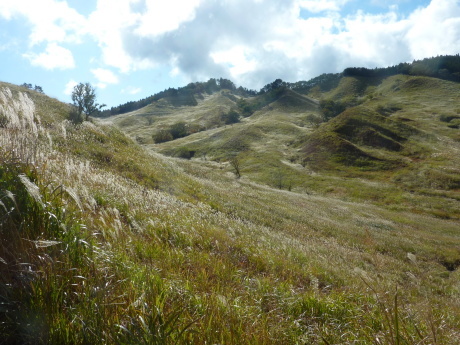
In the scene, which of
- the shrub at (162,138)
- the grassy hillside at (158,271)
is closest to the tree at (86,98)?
the grassy hillside at (158,271)

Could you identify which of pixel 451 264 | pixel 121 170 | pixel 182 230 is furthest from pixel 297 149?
pixel 182 230

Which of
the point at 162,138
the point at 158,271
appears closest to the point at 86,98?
the point at 158,271

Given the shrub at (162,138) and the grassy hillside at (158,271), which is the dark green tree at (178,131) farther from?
the grassy hillside at (158,271)

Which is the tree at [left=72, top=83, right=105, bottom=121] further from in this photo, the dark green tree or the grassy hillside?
the dark green tree

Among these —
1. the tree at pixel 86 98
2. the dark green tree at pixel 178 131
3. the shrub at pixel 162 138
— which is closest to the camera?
the tree at pixel 86 98

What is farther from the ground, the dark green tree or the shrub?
the dark green tree

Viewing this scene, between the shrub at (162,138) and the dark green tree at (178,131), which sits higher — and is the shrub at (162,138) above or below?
below

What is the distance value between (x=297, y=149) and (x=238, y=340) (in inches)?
4090

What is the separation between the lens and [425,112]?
139875 mm

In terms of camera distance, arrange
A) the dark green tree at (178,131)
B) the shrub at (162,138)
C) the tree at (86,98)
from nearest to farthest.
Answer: the tree at (86,98) → the shrub at (162,138) → the dark green tree at (178,131)

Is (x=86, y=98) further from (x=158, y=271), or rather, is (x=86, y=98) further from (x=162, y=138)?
(x=162, y=138)

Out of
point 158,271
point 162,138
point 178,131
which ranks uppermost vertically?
point 178,131

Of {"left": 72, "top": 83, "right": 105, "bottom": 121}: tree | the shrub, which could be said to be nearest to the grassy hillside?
{"left": 72, "top": 83, "right": 105, "bottom": 121}: tree

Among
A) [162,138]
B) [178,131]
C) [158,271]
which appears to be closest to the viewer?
[158,271]
